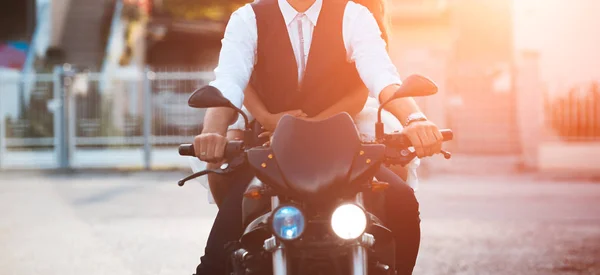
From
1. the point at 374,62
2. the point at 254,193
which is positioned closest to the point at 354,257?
the point at 254,193

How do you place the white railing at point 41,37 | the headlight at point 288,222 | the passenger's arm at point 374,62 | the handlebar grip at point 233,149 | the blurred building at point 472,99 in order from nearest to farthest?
the headlight at point 288,222, the handlebar grip at point 233,149, the passenger's arm at point 374,62, the blurred building at point 472,99, the white railing at point 41,37

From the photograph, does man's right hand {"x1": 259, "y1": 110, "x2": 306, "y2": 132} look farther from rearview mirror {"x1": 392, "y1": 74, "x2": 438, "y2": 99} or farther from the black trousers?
rearview mirror {"x1": 392, "y1": 74, "x2": 438, "y2": 99}

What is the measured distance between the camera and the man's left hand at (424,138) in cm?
290

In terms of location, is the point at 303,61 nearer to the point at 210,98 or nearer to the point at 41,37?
the point at 210,98

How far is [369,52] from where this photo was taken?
3.65 metres

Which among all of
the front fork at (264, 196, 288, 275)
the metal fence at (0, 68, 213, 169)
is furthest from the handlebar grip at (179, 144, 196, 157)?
the metal fence at (0, 68, 213, 169)

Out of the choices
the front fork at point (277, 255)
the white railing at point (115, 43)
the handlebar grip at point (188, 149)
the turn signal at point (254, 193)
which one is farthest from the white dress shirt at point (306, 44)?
the white railing at point (115, 43)

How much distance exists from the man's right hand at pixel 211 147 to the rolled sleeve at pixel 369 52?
0.83 m

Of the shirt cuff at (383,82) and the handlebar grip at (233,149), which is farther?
the shirt cuff at (383,82)

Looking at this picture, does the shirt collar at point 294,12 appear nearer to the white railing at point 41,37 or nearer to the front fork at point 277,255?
the front fork at point 277,255

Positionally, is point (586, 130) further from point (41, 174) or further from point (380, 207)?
point (380, 207)

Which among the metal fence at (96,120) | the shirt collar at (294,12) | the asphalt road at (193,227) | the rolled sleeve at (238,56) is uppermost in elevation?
the shirt collar at (294,12)

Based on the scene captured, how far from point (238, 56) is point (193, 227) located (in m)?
4.46

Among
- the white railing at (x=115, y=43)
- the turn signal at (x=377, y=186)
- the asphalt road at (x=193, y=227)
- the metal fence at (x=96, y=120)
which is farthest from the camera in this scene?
the white railing at (x=115, y=43)
